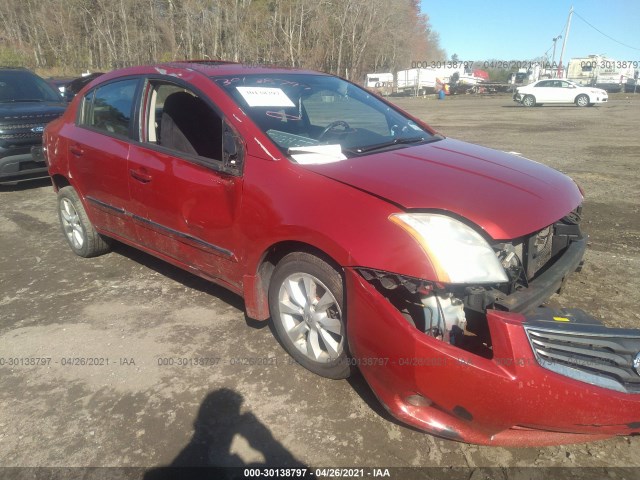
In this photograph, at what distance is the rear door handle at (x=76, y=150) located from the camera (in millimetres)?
4039

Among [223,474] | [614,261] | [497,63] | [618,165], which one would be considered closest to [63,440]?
[223,474]

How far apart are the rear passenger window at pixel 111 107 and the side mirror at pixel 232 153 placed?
46.7 inches

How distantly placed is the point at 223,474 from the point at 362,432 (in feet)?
2.21

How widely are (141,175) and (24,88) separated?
643 cm

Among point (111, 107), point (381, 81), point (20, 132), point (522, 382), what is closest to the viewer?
point (522, 382)

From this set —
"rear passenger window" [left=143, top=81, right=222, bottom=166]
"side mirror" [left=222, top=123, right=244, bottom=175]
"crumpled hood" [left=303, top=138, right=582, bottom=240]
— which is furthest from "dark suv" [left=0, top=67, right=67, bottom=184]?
"crumpled hood" [left=303, top=138, right=582, bottom=240]

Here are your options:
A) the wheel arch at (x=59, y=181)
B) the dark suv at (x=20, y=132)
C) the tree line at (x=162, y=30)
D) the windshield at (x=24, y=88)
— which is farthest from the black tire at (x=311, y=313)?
the tree line at (x=162, y=30)

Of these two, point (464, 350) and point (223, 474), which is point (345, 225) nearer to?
point (464, 350)

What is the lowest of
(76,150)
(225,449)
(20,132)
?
(225,449)

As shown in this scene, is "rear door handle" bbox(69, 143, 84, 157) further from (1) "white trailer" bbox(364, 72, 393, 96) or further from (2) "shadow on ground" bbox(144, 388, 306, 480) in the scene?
(1) "white trailer" bbox(364, 72, 393, 96)

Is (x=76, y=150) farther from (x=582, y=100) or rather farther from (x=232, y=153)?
(x=582, y=100)

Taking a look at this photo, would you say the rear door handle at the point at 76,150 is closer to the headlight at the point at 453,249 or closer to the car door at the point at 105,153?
the car door at the point at 105,153

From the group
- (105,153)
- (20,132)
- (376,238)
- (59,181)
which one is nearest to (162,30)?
(20,132)

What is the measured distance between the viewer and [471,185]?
2.43 m
